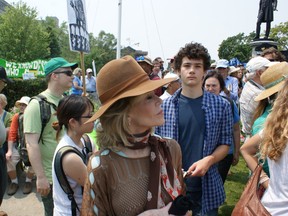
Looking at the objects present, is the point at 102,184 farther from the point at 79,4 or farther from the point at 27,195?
the point at 27,195

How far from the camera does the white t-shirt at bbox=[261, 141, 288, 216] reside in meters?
1.57

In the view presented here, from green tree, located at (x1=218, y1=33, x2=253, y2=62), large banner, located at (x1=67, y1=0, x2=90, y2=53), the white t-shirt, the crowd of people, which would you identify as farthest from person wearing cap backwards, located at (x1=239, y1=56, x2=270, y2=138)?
green tree, located at (x1=218, y1=33, x2=253, y2=62)

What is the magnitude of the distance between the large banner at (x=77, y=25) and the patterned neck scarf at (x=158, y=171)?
116 inches

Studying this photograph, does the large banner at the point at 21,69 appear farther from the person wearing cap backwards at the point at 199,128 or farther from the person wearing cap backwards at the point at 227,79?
the person wearing cap backwards at the point at 199,128

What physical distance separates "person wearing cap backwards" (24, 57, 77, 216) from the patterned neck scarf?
1.45 m

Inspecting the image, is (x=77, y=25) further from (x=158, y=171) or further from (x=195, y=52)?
(x=158, y=171)

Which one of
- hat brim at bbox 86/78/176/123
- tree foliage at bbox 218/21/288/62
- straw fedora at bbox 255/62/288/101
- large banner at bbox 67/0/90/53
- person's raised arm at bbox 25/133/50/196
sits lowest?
person's raised arm at bbox 25/133/50/196

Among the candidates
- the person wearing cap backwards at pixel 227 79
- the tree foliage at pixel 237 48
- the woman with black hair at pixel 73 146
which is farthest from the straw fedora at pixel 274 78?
the tree foliage at pixel 237 48

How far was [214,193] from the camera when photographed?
8.36ft

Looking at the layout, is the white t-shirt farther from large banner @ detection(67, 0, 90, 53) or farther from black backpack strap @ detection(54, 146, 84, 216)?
large banner @ detection(67, 0, 90, 53)

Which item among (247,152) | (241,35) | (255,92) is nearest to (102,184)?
(247,152)

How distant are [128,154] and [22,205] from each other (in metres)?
3.85

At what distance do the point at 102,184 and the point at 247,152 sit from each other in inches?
52.7

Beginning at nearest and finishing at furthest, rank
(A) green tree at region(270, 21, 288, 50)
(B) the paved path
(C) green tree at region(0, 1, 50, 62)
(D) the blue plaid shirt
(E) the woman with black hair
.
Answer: (E) the woman with black hair
(D) the blue plaid shirt
(B) the paved path
(A) green tree at region(270, 21, 288, 50)
(C) green tree at region(0, 1, 50, 62)
